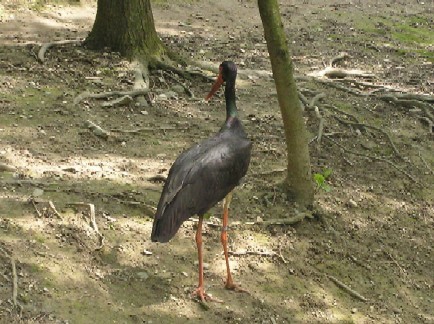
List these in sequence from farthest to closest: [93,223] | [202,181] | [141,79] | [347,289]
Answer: [141,79], [347,289], [93,223], [202,181]

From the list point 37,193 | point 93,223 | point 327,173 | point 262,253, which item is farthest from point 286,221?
point 37,193

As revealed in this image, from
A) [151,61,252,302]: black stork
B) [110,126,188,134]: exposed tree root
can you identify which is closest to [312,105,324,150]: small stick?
[110,126,188,134]: exposed tree root

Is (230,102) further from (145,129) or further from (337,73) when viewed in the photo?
(337,73)

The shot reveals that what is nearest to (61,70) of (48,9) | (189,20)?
(48,9)

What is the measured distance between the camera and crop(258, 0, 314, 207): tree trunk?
584 cm

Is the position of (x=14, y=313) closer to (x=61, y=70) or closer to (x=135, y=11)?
(x=61, y=70)

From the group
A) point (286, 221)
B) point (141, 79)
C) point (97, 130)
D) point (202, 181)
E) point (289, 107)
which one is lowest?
point (286, 221)

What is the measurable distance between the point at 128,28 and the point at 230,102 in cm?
362

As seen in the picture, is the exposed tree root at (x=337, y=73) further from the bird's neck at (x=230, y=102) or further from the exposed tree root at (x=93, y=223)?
the exposed tree root at (x=93, y=223)

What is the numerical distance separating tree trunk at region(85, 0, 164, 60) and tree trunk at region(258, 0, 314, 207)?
10.4ft

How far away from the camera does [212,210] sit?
6121 millimetres

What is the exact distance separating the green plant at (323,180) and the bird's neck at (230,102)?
1.28m

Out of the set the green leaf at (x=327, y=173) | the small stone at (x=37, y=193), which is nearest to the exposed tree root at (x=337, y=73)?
the green leaf at (x=327, y=173)

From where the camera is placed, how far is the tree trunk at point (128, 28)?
8.66m
